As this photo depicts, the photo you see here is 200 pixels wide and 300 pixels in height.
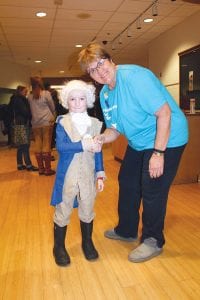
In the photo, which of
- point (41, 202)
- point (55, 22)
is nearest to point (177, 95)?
point (55, 22)

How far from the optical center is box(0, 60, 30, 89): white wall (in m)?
9.53

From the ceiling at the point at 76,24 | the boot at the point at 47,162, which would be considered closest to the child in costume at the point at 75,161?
the ceiling at the point at 76,24

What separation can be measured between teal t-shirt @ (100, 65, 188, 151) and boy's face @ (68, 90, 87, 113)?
0.20 meters

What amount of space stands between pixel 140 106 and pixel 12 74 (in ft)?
30.2

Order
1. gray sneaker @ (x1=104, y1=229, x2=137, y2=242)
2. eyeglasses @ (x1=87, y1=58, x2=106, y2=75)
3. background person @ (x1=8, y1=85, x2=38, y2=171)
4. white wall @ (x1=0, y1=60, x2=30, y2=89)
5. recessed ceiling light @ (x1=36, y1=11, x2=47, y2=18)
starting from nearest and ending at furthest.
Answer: eyeglasses @ (x1=87, y1=58, x2=106, y2=75) < gray sneaker @ (x1=104, y1=229, x2=137, y2=242) < background person @ (x1=8, y1=85, x2=38, y2=171) < recessed ceiling light @ (x1=36, y1=11, x2=47, y2=18) < white wall @ (x1=0, y1=60, x2=30, y2=89)

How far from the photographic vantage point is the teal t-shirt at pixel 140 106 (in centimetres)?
166

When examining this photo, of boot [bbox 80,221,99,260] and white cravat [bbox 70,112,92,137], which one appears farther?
boot [bbox 80,221,99,260]

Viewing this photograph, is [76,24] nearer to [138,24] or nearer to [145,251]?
[138,24]

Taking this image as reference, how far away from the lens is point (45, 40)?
7.16 m

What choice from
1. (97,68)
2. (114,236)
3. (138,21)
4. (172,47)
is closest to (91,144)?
(97,68)

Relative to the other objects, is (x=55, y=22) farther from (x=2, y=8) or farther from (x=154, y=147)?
(x=154, y=147)

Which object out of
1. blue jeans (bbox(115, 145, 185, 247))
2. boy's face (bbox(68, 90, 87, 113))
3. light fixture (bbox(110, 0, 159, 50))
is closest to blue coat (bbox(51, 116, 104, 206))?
boy's face (bbox(68, 90, 87, 113))

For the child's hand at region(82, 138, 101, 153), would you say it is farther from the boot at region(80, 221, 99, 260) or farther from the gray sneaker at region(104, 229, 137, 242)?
the gray sneaker at region(104, 229, 137, 242)

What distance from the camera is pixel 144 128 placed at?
180 cm
